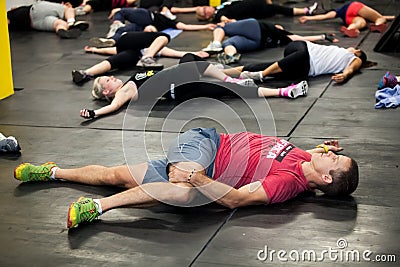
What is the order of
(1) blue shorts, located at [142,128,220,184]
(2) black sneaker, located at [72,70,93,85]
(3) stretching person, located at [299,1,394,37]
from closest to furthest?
1. (1) blue shorts, located at [142,128,220,184]
2. (2) black sneaker, located at [72,70,93,85]
3. (3) stretching person, located at [299,1,394,37]

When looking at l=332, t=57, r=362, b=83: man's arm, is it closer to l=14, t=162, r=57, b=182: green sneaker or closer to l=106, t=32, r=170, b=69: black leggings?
l=106, t=32, r=170, b=69: black leggings

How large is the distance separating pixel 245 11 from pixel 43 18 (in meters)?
2.60

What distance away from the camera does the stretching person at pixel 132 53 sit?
653cm

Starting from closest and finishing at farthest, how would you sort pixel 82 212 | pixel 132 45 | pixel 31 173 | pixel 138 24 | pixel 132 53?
pixel 82 212
pixel 31 173
pixel 132 53
pixel 132 45
pixel 138 24

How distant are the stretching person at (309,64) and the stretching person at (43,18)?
3.23m

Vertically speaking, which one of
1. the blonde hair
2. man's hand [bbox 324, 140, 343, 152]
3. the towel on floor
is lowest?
the blonde hair

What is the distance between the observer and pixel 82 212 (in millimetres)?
3500

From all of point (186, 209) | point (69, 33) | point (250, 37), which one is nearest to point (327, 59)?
point (250, 37)

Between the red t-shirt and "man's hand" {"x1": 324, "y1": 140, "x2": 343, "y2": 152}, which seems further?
"man's hand" {"x1": 324, "y1": 140, "x2": 343, "y2": 152}

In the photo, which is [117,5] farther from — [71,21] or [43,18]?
[43,18]

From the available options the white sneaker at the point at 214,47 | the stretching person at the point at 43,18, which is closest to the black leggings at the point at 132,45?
the white sneaker at the point at 214,47

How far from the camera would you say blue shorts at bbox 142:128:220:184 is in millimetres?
3635

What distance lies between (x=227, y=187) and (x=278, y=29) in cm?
407

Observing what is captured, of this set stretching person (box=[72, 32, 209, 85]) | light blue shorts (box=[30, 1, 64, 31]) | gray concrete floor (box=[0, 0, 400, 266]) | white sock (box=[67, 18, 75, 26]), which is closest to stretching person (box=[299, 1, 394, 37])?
gray concrete floor (box=[0, 0, 400, 266])
